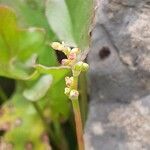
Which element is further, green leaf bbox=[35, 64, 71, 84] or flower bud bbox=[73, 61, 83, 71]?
green leaf bbox=[35, 64, 71, 84]

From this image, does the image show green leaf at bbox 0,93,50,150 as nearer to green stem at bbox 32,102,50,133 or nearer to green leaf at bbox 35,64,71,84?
green stem at bbox 32,102,50,133

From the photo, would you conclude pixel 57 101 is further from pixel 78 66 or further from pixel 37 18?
pixel 78 66

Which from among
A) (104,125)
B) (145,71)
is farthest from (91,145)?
(145,71)

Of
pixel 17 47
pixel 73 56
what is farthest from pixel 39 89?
pixel 73 56

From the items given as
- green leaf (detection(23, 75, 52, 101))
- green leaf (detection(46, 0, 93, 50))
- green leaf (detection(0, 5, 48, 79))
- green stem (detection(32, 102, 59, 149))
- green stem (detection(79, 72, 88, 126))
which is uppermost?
green leaf (detection(46, 0, 93, 50))

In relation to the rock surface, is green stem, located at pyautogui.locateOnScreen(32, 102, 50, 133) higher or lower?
lower

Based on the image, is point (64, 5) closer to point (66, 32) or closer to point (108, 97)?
point (66, 32)

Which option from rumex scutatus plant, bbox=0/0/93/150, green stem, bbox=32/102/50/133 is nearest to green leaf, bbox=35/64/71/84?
rumex scutatus plant, bbox=0/0/93/150
